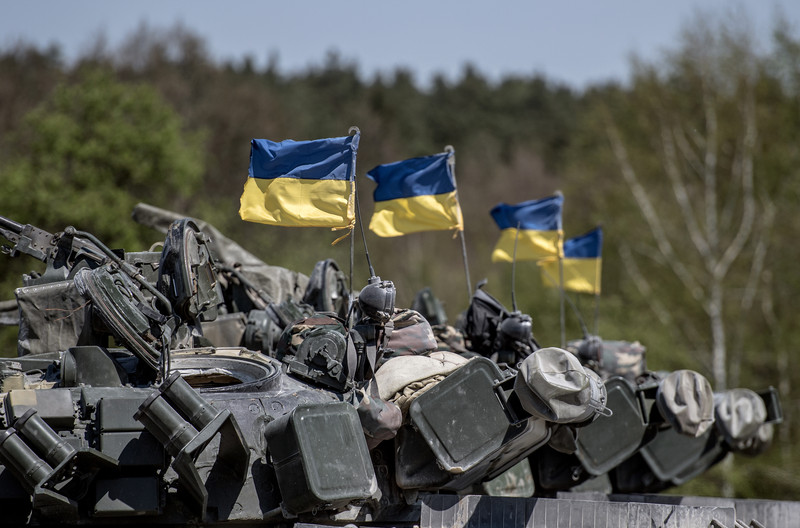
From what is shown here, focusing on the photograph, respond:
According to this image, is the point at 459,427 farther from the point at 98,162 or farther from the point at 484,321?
the point at 98,162

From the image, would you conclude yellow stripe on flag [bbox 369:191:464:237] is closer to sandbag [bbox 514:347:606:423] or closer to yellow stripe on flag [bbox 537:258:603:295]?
yellow stripe on flag [bbox 537:258:603:295]

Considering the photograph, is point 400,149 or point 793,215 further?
point 400,149

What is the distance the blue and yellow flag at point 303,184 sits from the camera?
34.4 feet

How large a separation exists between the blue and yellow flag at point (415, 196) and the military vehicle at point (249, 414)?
8.72ft

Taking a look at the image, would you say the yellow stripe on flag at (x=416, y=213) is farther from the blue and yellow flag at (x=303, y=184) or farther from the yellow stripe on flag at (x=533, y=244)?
the blue and yellow flag at (x=303, y=184)

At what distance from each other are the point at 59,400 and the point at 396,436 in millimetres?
2619

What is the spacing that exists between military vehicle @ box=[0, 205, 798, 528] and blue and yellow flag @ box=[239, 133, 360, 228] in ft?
3.47

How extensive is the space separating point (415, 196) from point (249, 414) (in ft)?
17.7

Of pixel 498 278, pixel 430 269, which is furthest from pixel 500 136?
pixel 498 278

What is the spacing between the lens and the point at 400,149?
4922 cm

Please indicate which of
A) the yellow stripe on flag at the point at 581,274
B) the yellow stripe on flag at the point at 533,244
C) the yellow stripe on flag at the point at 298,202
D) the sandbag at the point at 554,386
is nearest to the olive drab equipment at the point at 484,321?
the yellow stripe on flag at the point at 298,202

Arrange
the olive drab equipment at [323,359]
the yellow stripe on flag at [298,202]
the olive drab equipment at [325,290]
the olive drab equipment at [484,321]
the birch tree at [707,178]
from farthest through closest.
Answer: the birch tree at [707,178]
the olive drab equipment at [325,290]
the olive drab equipment at [484,321]
the yellow stripe on flag at [298,202]
the olive drab equipment at [323,359]

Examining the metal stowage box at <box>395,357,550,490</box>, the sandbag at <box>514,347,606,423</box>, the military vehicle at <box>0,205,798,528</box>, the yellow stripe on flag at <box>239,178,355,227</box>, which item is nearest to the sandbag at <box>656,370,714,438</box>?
the military vehicle at <box>0,205,798,528</box>

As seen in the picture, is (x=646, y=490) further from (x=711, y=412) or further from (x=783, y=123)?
(x=783, y=123)
